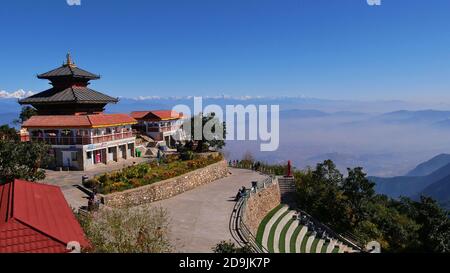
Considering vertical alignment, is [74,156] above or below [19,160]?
below

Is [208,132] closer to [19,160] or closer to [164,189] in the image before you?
[164,189]

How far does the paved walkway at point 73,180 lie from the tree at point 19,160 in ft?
8.74

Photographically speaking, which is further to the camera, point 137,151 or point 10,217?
point 137,151

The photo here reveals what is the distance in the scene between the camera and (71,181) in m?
30.1

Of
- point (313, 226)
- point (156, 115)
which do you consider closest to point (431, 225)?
point (313, 226)

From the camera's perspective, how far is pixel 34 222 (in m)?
13.2

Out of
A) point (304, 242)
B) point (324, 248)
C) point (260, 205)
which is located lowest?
point (324, 248)

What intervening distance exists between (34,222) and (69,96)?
30.4 m

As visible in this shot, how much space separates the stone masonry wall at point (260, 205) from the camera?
27.3 m

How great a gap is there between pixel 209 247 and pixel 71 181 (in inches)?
610

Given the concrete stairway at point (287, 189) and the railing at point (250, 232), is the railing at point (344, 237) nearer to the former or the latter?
the railing at point (250, 232)

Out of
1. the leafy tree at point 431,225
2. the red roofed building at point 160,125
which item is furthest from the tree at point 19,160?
the leafy tree at point 431,225
